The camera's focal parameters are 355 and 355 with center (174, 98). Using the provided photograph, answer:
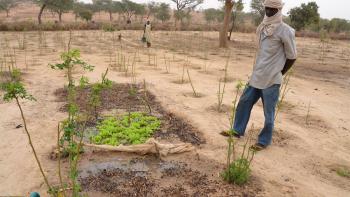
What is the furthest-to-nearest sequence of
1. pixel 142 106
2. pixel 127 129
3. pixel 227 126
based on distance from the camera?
pixel 142 106 → pixel 227 126 → pixel 127 129

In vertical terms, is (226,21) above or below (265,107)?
above

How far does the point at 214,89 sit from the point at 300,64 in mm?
5322

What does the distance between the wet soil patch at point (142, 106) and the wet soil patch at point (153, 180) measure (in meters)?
0.71

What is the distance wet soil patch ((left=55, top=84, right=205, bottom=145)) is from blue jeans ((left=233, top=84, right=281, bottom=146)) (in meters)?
0.48

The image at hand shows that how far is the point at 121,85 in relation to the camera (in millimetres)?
6355

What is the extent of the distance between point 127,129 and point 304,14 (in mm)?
24695

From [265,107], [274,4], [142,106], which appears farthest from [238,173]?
[142,106]

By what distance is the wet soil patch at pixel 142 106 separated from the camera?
13.4 feet

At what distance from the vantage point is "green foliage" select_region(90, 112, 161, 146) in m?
3.82

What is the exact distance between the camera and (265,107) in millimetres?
3637

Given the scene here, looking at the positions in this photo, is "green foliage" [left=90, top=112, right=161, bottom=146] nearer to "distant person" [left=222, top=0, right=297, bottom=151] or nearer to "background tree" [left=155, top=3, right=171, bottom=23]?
"distant person" [left=222, top=0, right=297, bottom=151]

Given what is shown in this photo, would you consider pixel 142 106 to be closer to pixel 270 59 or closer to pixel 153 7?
pixel 270 59

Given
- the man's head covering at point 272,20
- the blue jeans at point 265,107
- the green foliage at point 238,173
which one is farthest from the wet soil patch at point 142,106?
the man's head covering at point 272,20

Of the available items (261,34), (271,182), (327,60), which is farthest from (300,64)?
(271,182)
